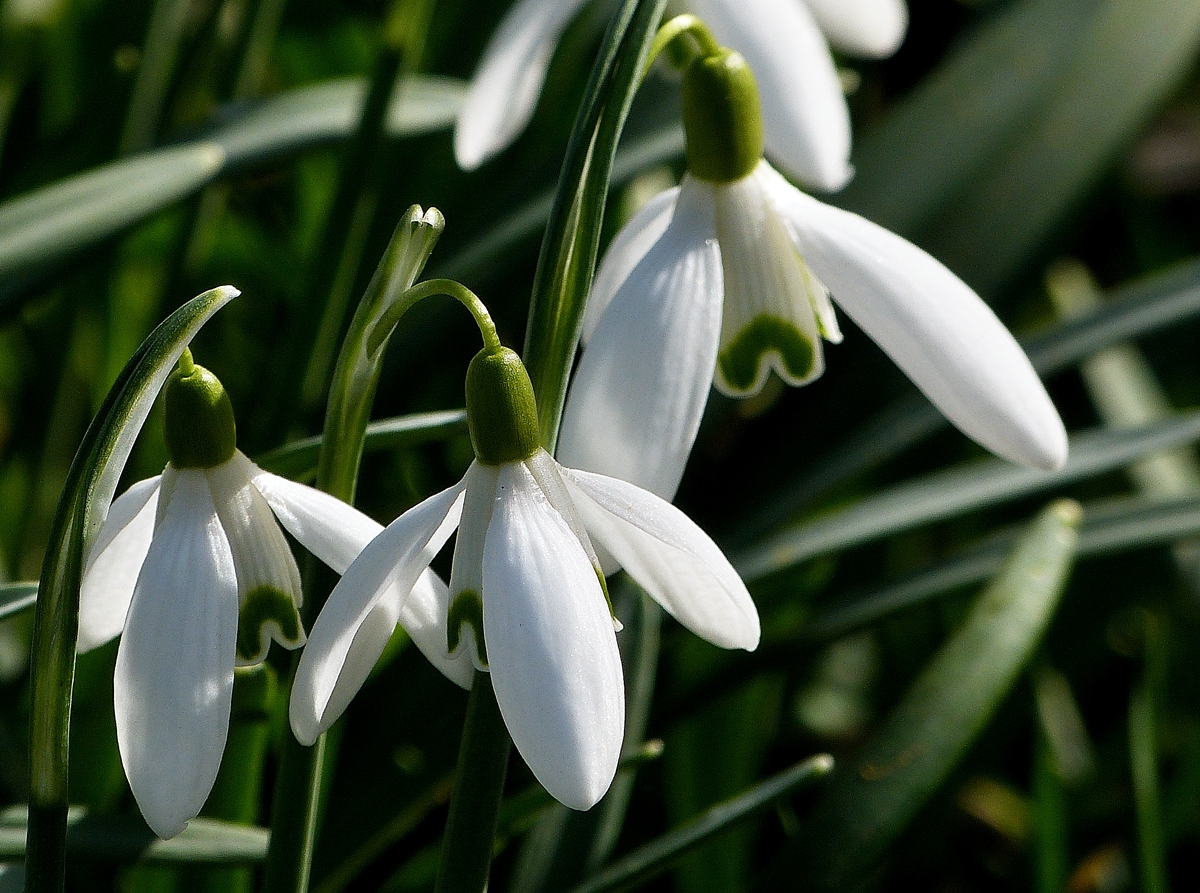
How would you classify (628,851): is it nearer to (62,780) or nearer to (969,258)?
(969,258)

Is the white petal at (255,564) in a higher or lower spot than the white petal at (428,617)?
higher

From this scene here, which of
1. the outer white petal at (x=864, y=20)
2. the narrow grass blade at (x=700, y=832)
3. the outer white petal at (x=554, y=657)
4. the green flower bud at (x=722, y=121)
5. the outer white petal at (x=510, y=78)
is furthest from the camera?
the outer white petal at (x=864, y=20)

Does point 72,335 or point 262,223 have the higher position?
→ point 262,223

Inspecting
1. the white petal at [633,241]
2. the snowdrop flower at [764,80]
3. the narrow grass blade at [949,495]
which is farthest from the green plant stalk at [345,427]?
the narrow grass blade at [949,495]

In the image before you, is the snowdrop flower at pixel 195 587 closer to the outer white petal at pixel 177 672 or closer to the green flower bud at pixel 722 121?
the outer white petal at pixel 177 672

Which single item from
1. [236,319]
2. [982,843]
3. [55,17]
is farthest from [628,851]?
[55,17]
